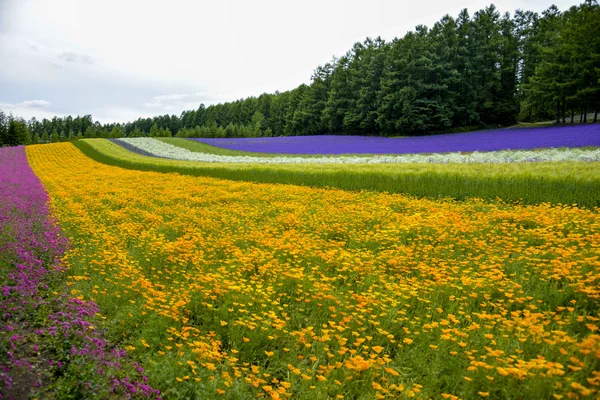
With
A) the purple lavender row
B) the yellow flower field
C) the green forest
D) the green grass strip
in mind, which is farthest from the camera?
the green forest

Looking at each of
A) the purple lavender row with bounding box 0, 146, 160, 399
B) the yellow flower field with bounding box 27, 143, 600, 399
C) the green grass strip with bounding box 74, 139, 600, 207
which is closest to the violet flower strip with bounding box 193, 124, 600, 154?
the green grass strip with bounding box 74, 139, 600, 207

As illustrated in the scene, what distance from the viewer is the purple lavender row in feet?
11.2

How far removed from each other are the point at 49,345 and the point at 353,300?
4.07 m

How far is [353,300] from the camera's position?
5832 mm

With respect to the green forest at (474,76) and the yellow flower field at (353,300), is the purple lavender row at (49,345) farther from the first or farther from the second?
the green forest at (474,76)

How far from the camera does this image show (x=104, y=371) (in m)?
3.68

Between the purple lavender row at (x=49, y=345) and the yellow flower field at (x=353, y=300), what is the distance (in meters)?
0.30

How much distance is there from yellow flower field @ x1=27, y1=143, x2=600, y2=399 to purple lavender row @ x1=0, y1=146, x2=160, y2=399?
12.0 inches

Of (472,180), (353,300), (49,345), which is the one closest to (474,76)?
(472,180)

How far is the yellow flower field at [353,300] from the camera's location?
3.82 m

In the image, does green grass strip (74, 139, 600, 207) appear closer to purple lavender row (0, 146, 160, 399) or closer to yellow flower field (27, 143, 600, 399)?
yellow flower field (27, 143, 600, 399)

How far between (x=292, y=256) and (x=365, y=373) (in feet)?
13.2

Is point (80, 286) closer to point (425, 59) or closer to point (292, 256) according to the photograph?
point (292, 256)

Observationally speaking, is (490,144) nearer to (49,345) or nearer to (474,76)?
(474,76)
